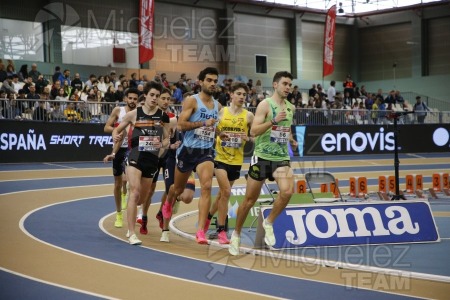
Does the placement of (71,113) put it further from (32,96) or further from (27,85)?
(27,85)

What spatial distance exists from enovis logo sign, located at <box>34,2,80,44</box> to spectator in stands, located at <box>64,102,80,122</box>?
10.6m

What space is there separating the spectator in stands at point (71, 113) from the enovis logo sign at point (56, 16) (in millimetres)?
10645

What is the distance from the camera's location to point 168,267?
25.5 ft

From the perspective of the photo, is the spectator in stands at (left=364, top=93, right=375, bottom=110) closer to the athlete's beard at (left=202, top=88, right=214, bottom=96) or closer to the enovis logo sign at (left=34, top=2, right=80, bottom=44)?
the enovis logo sign at (left=34, top=2, right=80, bottom=44)

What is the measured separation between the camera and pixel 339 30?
150 ft

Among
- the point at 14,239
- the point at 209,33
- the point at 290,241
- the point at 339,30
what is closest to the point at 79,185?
the point at 14,239

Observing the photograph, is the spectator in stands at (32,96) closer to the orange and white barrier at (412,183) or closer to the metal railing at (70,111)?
the metal railing at (70,111)

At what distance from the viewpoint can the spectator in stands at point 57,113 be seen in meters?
20.8

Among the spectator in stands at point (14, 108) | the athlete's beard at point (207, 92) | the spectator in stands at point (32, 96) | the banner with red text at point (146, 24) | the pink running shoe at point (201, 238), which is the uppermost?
the banner with red text at point (146, 24)

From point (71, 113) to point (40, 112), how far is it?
1046mm

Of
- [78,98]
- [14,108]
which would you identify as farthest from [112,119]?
[78,98]

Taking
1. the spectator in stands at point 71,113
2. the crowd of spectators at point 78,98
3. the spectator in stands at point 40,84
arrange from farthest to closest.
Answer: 1. the spectator in stands at point 40,84
2. the spectator in stands at point 71,113
3. the crowd of spectators at point 78,98

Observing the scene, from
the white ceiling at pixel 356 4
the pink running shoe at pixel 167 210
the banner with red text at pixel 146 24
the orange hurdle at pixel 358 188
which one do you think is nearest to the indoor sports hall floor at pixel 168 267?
the pink running shoe at pixel 167 210

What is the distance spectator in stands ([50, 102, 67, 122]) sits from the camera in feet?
68.3
